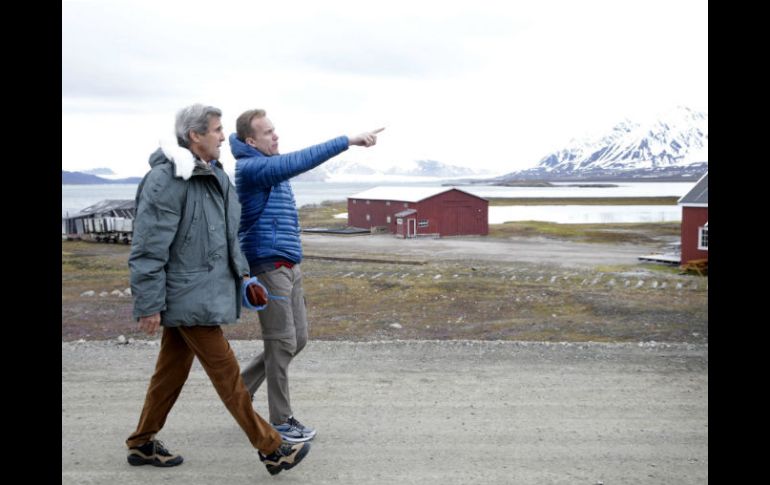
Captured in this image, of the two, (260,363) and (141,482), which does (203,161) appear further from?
(141,482)

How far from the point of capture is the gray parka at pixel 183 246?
11.6ft

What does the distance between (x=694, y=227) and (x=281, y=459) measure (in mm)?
21603

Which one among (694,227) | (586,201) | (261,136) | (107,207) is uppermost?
(586,201)

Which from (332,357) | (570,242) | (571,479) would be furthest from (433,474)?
(570,242)

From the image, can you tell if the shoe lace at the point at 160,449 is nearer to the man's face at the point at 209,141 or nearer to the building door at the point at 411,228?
the man's face at the point at 209,141

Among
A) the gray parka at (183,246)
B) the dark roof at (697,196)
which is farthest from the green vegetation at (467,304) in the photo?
the gray parka at (183,246)

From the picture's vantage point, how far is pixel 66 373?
605cm

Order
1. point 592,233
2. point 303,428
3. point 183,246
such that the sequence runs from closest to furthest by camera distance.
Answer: point 183,246
point 303,428
point 592,233

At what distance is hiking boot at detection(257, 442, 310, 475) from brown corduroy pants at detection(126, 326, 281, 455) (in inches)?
1.2

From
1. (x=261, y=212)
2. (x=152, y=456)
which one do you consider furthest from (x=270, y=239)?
(x=152, y=456)

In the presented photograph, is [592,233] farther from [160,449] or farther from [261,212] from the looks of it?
[160,449]

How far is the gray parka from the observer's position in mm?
3521

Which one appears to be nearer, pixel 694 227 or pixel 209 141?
pixel 209 141

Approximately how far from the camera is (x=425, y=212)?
120ft
